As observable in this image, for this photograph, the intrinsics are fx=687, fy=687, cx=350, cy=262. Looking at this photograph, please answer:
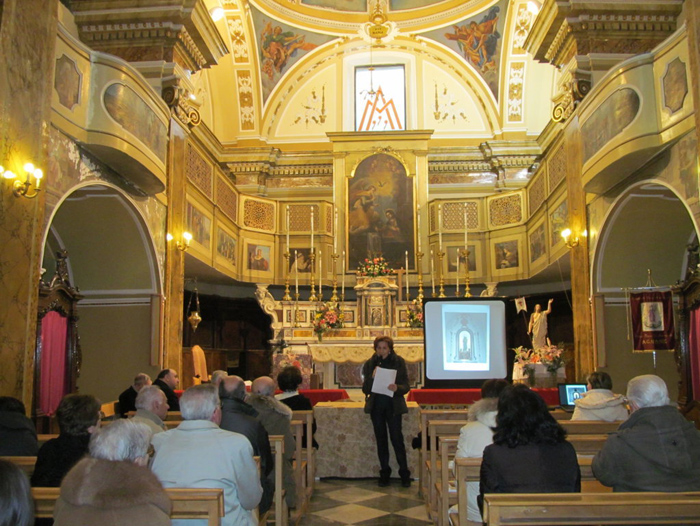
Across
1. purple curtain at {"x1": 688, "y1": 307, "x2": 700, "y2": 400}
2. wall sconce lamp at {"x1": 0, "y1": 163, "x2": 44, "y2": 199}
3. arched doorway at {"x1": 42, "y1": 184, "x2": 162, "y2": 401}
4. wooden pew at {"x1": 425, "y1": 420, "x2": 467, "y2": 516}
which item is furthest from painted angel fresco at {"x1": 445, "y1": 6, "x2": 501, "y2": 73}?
wooden pew at {"x1": 425, "y1": 420, "x2": 467, "y2": 516}

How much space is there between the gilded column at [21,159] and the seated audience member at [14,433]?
262 centimetres

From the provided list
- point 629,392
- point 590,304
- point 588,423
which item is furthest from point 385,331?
point 629,392

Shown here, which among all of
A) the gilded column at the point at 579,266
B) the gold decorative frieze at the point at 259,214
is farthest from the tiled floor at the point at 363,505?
the gold decorative frieze at the point at 259,214

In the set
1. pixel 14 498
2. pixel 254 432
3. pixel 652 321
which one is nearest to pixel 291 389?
pixel 254 432

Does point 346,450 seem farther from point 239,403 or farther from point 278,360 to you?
point 278,360

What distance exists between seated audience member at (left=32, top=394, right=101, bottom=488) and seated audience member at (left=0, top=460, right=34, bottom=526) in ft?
5.30

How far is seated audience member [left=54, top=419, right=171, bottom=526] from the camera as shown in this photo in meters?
2.49

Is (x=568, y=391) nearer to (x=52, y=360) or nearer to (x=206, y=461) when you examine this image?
(x=206, y=461)

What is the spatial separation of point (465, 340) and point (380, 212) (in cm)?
1159

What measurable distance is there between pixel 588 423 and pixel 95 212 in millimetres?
8190

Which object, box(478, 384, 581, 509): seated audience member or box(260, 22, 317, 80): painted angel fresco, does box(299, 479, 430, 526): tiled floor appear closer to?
box(478, 384, 581, 509): seated audience member

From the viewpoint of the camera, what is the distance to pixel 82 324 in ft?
38.9

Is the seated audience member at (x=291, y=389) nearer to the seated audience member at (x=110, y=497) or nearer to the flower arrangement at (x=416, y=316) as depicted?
the seated audience member at (x=110, y=497)

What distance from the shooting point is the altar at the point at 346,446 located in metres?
8.13
